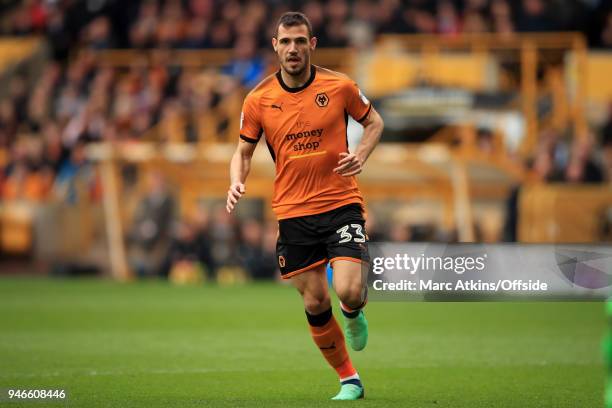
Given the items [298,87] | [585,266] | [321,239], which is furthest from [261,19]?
[585,266]

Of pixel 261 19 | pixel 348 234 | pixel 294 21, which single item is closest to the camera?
pixel 294 21

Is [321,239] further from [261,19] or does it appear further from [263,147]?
[261,19]

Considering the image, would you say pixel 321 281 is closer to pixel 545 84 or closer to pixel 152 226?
pixel 152 226

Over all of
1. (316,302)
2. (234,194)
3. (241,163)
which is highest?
(241,163)

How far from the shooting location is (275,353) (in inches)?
454

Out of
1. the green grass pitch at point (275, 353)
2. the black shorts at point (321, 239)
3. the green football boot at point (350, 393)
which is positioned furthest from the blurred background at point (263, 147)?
the green football boot at point (350, 393)

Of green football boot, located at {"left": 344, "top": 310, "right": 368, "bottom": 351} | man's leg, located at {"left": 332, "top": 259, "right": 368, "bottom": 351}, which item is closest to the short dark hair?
man's leg, located at {"left": 332, "top": 259, "right": 368, "bottom": 351}

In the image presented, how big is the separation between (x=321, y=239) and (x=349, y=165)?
0.62 metres

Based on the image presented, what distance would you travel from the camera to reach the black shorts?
325 inches

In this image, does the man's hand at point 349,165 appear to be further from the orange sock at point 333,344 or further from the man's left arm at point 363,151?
the orange sock at point 333,344

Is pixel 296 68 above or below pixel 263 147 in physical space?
above

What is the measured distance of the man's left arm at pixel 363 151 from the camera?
26.3 ft

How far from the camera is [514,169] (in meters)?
22.6

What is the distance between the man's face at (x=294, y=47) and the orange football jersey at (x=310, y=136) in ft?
0.78
